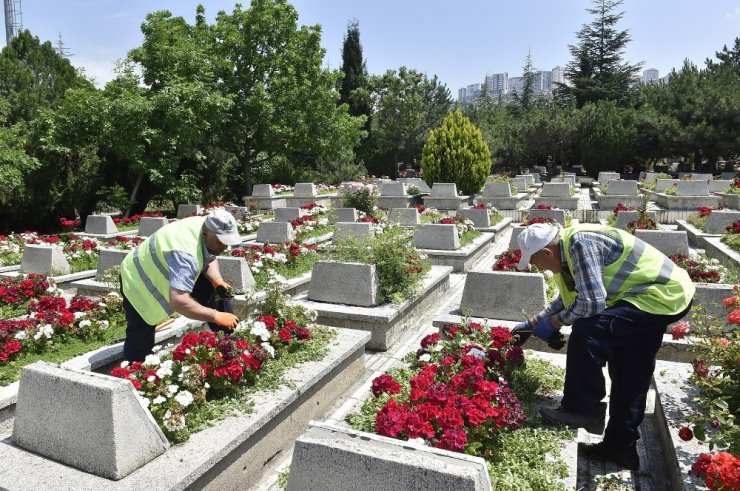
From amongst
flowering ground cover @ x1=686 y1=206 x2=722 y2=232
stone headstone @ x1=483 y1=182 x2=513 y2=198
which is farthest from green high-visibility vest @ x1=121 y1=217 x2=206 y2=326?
stone headstone @ x1=483 y1=182 x2=513 y2=198

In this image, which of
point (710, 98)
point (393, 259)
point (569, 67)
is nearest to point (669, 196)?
point (393, 259)

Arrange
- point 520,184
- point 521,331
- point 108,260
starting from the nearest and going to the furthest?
1. point 521,331
2. point 108,260
3. point 520,184

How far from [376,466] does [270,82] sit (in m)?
21.8

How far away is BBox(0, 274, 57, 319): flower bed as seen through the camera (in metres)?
6.59

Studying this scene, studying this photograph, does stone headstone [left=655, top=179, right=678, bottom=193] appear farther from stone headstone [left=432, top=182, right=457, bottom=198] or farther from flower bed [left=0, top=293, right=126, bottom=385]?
flower bed [left=0, top=293, right=126, bottom=385]

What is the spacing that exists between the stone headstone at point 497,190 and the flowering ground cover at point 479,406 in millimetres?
14171

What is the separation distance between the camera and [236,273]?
6.62 meters

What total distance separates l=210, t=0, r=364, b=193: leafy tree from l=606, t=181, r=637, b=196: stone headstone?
451 inches

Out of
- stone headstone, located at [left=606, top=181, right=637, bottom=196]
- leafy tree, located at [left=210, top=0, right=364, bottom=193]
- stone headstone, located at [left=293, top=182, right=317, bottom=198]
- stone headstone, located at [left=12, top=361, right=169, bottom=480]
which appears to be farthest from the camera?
leafy tree, located at [left=210, top=0, right=364, bottom=193]

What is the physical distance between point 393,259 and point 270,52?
1860 cm

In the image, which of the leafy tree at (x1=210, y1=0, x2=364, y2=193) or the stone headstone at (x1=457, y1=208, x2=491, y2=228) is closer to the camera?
the stone headstone at (x1=457, y1=208, x2=491, y2=228)

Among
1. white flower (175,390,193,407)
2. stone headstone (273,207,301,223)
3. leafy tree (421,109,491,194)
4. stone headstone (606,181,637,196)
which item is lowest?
white flower (175,390,193,407)

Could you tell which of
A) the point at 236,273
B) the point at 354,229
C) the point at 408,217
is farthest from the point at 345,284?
the point at 408,217

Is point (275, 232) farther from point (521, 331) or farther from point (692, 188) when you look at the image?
point (692, 188)
